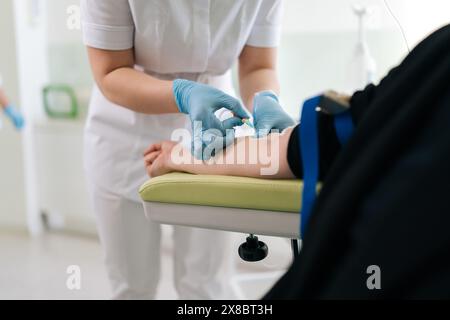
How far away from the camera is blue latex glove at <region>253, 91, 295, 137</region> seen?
1.05m

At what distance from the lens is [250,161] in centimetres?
92

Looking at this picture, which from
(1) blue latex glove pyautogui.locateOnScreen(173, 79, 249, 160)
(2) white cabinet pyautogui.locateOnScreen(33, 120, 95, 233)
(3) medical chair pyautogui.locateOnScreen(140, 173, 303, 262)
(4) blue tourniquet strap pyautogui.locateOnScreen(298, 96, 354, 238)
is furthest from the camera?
(2) white cabinet pyautogui.locateOnScreen(33, 120, 95, 233)

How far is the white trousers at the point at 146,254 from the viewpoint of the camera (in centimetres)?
139

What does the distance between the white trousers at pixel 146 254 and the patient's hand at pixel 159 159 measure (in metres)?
0.29

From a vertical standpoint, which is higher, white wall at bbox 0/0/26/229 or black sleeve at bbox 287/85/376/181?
black sleeve at bbox 287/85/376/181

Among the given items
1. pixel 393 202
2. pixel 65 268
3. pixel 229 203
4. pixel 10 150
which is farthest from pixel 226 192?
pixel 10 150

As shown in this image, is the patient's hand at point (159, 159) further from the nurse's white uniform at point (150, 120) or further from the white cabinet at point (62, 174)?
the white cabinet at point (62, 174)

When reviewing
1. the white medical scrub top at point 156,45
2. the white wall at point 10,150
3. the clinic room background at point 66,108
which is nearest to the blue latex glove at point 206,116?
the white medical scrub top at point 156,45

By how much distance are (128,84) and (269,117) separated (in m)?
0.35

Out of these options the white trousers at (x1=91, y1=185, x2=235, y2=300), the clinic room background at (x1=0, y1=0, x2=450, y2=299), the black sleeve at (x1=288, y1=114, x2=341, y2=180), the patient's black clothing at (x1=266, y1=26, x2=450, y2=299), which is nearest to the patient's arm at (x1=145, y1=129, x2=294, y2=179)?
the black sleeve at (x1=288, y1=114, x2=341, y2=180)

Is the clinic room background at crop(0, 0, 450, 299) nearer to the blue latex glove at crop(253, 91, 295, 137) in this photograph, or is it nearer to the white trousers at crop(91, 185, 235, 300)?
the white trousers at crop(91, 185, 235, 300)

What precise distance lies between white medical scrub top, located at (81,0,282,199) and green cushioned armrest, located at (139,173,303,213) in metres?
0.44
